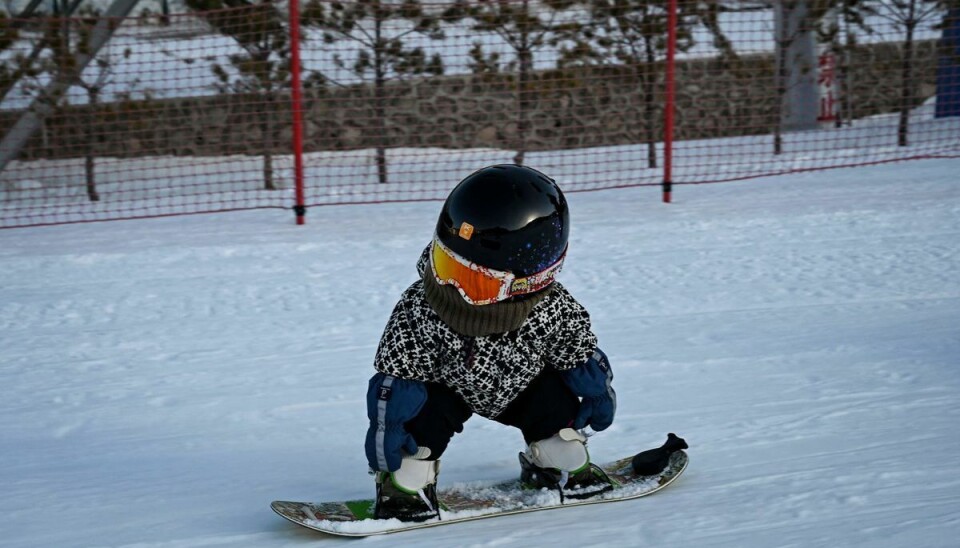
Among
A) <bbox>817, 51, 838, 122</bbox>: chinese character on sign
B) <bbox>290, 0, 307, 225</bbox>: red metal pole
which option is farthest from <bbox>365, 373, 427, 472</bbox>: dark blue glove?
<bbox>817, 51, 838, 122</bbox>: chinese character on sign

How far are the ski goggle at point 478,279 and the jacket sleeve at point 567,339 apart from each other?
0.17 meters

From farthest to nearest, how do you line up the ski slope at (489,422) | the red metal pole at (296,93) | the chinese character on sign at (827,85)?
the chinese character on sign at (827,85) < the red metal pole at (296,93) < the ski slope at (489,422)

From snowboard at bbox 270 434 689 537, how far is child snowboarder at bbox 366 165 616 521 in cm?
6

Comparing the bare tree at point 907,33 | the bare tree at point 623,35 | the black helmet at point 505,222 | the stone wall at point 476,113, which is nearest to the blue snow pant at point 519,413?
the black helmet at point 505,222

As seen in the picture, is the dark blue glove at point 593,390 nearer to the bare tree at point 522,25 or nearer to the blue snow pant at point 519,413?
the blue snow pant at point 519,413

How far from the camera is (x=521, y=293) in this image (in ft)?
8.66

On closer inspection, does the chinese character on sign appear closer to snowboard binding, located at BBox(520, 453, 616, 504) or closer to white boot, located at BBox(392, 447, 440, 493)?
snowboard binding, located at BBox(520, 453, 616, 504)

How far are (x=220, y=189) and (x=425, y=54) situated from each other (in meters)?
2.75

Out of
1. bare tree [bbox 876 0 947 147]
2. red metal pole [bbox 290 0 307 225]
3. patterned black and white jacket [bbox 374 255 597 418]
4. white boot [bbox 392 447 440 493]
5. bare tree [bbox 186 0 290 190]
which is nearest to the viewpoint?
patterned black and white jacket [bbox 374 255 597 418]

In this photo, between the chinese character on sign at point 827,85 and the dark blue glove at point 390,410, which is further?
the chinese character on sign at point 827,85

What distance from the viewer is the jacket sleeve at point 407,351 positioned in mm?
2637

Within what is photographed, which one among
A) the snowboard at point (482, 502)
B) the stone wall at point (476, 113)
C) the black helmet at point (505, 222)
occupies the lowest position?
the snowboard at point (482, 502)

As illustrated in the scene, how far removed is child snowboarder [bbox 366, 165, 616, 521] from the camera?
256 cm

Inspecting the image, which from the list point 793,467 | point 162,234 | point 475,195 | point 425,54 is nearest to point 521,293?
point 475,195
